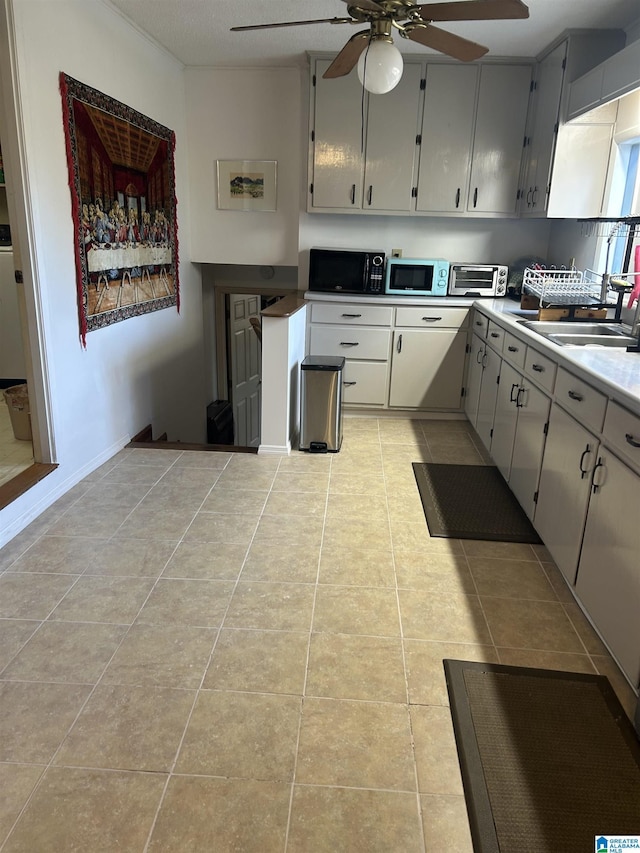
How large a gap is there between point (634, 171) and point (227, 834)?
3968 millimetres

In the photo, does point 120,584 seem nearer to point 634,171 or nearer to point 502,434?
point 502,434

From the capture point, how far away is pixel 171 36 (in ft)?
13.1

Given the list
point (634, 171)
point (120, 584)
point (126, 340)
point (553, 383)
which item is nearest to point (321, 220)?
point (126, 340)

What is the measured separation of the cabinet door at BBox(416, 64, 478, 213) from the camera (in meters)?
4.31

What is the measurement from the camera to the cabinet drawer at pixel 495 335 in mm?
3579

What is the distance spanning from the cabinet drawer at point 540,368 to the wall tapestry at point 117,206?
236 centimetres

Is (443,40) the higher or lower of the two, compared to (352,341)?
higher

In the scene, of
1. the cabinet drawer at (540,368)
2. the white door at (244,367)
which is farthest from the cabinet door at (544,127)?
the white door at (244,367)

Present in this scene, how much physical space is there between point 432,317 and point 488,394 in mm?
924

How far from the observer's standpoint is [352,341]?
4.56 metres

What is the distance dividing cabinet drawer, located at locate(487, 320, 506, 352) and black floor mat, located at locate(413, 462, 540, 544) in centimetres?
75

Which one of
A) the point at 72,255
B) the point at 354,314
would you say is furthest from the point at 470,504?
the point at 72,255

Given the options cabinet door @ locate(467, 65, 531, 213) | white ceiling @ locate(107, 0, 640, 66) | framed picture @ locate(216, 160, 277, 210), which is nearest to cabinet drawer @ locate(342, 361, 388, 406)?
cabinet door @ locate(467, 65, 531, 213)

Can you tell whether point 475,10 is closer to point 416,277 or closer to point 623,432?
point 623,432
